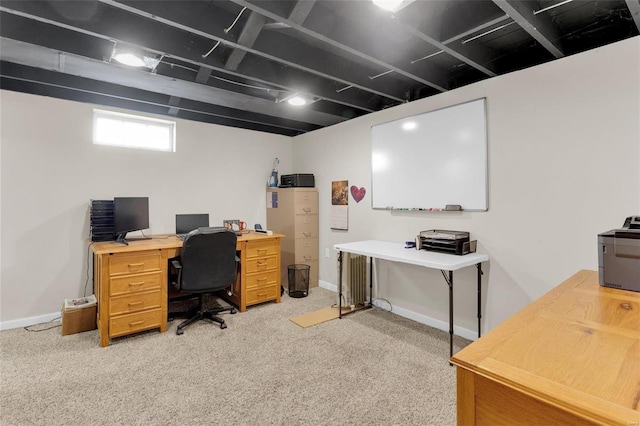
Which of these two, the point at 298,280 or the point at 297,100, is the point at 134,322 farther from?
the point at 297,100

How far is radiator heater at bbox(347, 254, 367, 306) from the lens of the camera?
3.56m

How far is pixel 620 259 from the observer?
157 centimetres

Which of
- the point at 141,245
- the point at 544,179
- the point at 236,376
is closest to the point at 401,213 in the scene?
the point at 544,179

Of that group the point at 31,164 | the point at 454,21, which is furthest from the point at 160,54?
the point at 454,21

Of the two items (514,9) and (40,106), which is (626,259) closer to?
(514,9)

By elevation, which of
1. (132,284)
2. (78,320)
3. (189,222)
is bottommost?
(78,320)

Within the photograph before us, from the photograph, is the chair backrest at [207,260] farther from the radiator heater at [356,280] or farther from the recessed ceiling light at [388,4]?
the recessed ceiling light at [388,4]

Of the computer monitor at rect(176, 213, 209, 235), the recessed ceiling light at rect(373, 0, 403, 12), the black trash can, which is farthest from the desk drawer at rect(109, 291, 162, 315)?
the recessed ceiling light at rect(373, 0, 403, 12)

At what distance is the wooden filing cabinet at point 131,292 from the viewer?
2.72 m

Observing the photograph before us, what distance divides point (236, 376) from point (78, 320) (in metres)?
1.88

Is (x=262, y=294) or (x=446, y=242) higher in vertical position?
(x=446, y=242)

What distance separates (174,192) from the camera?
3965 millimetres

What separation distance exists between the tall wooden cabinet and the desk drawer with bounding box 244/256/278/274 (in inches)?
23.7

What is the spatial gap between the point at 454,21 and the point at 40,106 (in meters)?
3.97
